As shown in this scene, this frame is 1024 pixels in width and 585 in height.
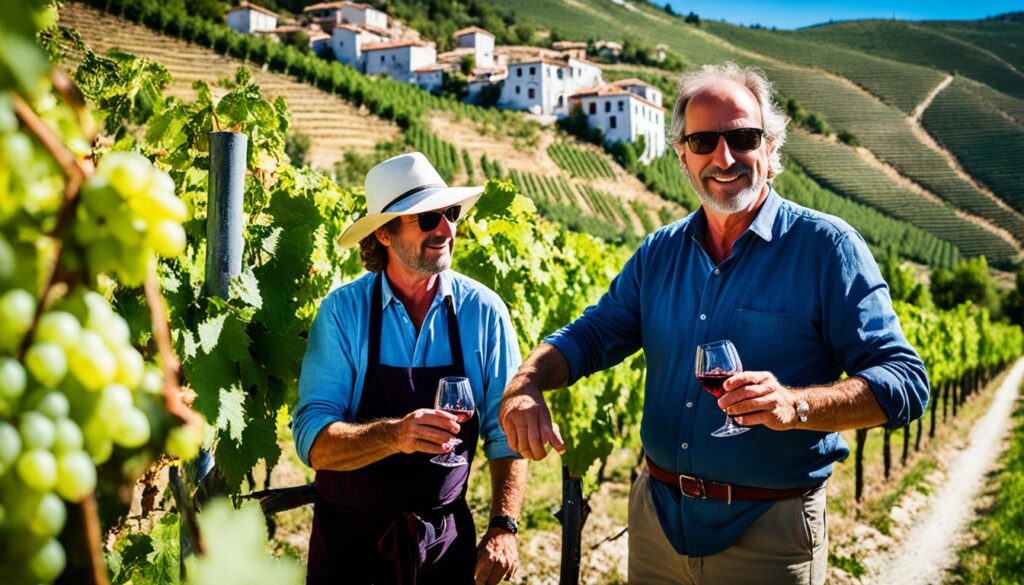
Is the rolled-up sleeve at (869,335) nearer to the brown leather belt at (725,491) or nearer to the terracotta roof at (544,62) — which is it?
A: the brown leather belt at (725,491)

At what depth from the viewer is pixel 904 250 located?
204 feet

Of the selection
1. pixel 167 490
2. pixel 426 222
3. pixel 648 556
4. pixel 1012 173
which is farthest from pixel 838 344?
pixel 1012 173

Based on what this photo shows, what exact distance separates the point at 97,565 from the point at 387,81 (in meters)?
68.3

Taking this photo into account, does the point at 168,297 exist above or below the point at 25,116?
below

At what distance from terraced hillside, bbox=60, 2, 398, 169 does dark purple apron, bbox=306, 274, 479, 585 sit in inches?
1796

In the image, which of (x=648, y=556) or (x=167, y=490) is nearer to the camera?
(x=648, y=556)

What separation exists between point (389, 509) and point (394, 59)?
252 ft

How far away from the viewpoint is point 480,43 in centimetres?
8756

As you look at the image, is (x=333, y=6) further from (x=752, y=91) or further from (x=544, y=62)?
(x=752, y=91)

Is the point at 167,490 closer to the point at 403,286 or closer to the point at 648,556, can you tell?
the point at 403,286

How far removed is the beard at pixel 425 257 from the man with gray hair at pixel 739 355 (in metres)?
0.44

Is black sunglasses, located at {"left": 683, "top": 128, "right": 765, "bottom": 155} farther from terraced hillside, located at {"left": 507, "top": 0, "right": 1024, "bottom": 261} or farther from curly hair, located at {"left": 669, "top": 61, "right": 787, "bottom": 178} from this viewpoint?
terraced hillside, located at {"left": 507, "top": 0, "right": 1024, "bottom": 261}

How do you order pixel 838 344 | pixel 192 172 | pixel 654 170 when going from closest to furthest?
pixel 838 344
pixel 192 172
pixel 654 170

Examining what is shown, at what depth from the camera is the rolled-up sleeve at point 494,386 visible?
243 cm
